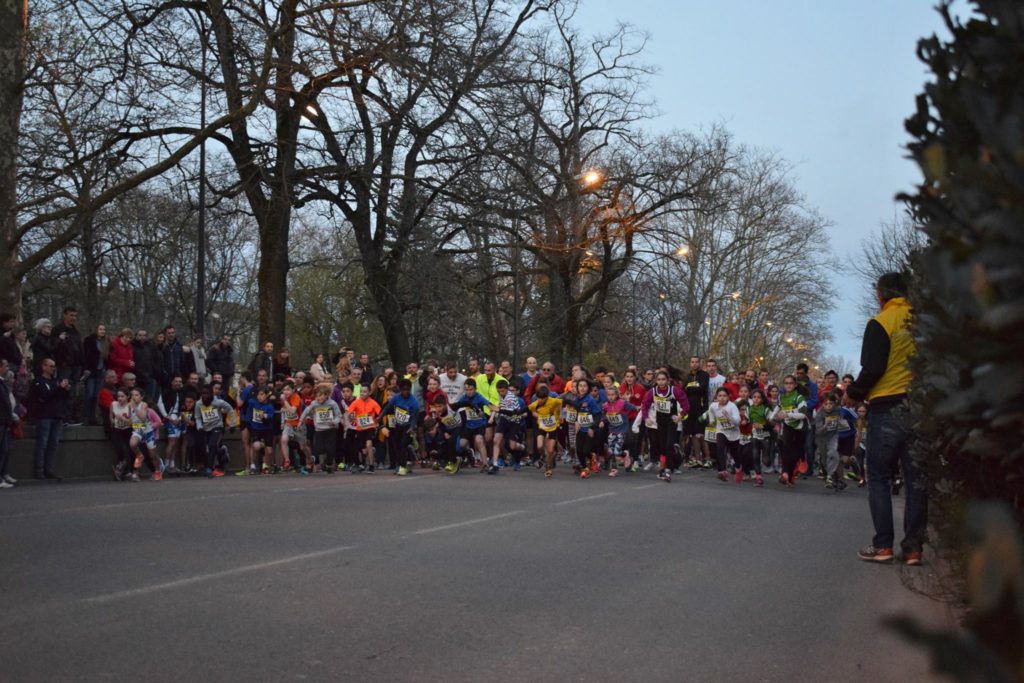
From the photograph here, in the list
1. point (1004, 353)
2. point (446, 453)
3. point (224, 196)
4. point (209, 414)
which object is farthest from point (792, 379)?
point (1004, 353)

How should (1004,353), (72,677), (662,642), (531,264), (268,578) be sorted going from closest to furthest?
(1004,353) → (72,677) → (662,642) → (268,578) → (531,264)

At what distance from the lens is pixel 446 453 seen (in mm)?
21812

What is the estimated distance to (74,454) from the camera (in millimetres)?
18938

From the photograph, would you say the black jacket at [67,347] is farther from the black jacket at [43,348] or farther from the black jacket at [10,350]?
the black jacket at [10,350]

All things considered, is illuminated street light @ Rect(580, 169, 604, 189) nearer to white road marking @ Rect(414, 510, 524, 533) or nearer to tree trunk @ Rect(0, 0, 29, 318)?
tree trunk @ Rect(0, 0, 29, 318)

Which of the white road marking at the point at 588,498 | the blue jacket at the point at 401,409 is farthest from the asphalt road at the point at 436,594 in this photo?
the blue jacket at the point at 401,409

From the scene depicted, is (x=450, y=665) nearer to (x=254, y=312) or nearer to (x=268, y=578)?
(x=268, y=578)

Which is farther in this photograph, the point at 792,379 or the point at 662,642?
the point at 792,379

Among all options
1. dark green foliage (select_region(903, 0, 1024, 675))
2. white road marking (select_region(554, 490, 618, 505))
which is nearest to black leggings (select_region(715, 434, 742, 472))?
white road marking (select_region(554, 490, 618, 505))

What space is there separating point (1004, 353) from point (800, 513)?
12533mm

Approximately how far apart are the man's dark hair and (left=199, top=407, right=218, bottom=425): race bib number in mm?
14218

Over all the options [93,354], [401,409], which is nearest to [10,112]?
[93,354]

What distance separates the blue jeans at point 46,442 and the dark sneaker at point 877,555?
12.8m

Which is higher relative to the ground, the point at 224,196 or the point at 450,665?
the point at 224,196
